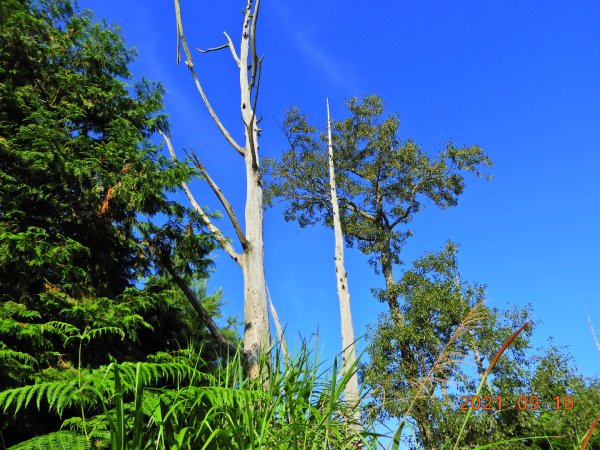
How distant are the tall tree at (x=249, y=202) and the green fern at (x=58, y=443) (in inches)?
140

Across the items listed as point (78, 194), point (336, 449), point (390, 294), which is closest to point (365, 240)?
point (390, 294)

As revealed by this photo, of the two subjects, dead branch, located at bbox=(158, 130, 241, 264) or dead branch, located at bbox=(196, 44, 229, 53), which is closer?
dead branch, located at bbox=(158, 130, 241, 264)

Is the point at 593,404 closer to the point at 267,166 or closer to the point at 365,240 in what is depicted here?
the point at 365,240

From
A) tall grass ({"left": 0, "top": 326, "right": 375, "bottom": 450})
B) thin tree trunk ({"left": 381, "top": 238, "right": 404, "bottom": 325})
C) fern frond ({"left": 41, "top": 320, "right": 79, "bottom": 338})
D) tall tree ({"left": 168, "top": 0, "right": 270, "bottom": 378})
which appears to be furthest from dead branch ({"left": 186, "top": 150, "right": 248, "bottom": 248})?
thin tree trunk ({"left": 381, "top": 238, "right": 404, "bottom": 325})

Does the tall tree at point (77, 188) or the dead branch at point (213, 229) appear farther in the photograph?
the dead branch at point (213, 229)

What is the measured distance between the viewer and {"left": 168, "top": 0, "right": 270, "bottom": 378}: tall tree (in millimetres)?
5566

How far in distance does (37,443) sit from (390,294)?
12110 mm

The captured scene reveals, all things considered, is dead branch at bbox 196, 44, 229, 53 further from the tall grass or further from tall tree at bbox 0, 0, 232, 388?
the tall grass

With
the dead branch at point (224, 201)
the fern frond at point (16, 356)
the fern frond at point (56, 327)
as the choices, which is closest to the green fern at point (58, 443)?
the fern frond at point (16, 356)

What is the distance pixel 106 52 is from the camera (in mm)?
6965

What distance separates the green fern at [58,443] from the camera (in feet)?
4.78

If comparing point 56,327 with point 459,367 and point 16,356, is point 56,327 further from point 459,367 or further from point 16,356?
point 459,367

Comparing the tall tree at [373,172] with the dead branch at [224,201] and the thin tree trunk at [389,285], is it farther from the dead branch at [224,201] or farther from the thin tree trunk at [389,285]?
the dead branch at [224,201]

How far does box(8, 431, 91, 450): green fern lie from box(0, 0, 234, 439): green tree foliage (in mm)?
2806
